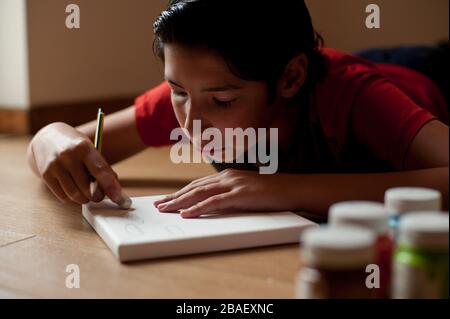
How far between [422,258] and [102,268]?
1.10 ft

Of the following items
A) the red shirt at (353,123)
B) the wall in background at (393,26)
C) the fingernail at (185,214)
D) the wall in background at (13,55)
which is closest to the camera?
the fingernail at (185,214)

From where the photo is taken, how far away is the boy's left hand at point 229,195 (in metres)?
0.81

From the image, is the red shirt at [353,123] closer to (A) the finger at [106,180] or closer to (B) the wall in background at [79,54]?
(A) the finger at [106,180]

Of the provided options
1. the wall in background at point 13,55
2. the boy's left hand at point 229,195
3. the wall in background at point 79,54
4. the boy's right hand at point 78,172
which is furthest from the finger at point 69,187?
the wall in background at point 13,55

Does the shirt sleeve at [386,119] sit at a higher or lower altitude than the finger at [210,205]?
higher

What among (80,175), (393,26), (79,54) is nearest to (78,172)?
(80,175)

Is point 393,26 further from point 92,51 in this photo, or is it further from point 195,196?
point 195,196

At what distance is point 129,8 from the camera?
1.78 metres

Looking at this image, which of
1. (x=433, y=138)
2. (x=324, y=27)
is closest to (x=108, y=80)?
(x=324, y=27)

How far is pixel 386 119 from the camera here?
0.93m

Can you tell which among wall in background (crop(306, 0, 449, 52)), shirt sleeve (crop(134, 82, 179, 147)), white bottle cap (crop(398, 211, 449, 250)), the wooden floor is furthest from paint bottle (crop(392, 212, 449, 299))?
wall in background (crop(306, 0, 449, 52))

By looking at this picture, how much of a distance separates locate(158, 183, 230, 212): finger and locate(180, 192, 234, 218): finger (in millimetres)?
16

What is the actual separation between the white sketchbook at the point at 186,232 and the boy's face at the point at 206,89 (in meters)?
0.15
